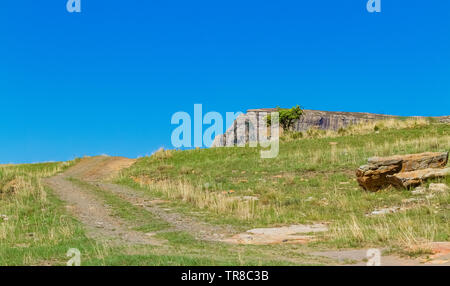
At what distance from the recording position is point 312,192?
1731 centimetres

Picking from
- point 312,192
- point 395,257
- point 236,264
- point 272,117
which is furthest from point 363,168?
point 272,117

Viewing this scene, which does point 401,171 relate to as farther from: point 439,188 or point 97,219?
point 97,219

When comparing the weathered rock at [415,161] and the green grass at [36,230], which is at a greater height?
the weathered rock at [415,161]

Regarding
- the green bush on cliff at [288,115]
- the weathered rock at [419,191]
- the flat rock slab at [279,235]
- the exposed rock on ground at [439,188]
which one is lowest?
the flat rock slab at [279,235]

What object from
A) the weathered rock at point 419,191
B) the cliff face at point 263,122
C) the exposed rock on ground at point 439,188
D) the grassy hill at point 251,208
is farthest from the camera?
the cliff face at point 263,122

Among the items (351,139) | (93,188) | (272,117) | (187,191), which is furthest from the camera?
(272,117)

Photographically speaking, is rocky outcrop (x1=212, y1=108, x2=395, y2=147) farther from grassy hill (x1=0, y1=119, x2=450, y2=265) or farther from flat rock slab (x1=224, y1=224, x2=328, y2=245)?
flat rock slab (x1=224, y1=224, x2=328, y2=245)

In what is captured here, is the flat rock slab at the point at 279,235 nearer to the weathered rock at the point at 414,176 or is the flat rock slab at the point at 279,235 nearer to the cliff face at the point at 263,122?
the weathered rock at the point at 414,176

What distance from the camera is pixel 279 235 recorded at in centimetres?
1084

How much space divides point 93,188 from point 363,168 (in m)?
13.0

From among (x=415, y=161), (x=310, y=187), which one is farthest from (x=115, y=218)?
(x=415, y=161)

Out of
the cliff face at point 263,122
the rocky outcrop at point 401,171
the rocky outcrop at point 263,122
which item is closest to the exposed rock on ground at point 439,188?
the rocky outcrop at point 401,171

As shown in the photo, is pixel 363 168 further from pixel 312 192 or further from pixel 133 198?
pixel 133 198

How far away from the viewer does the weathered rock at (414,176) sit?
15664 mm
